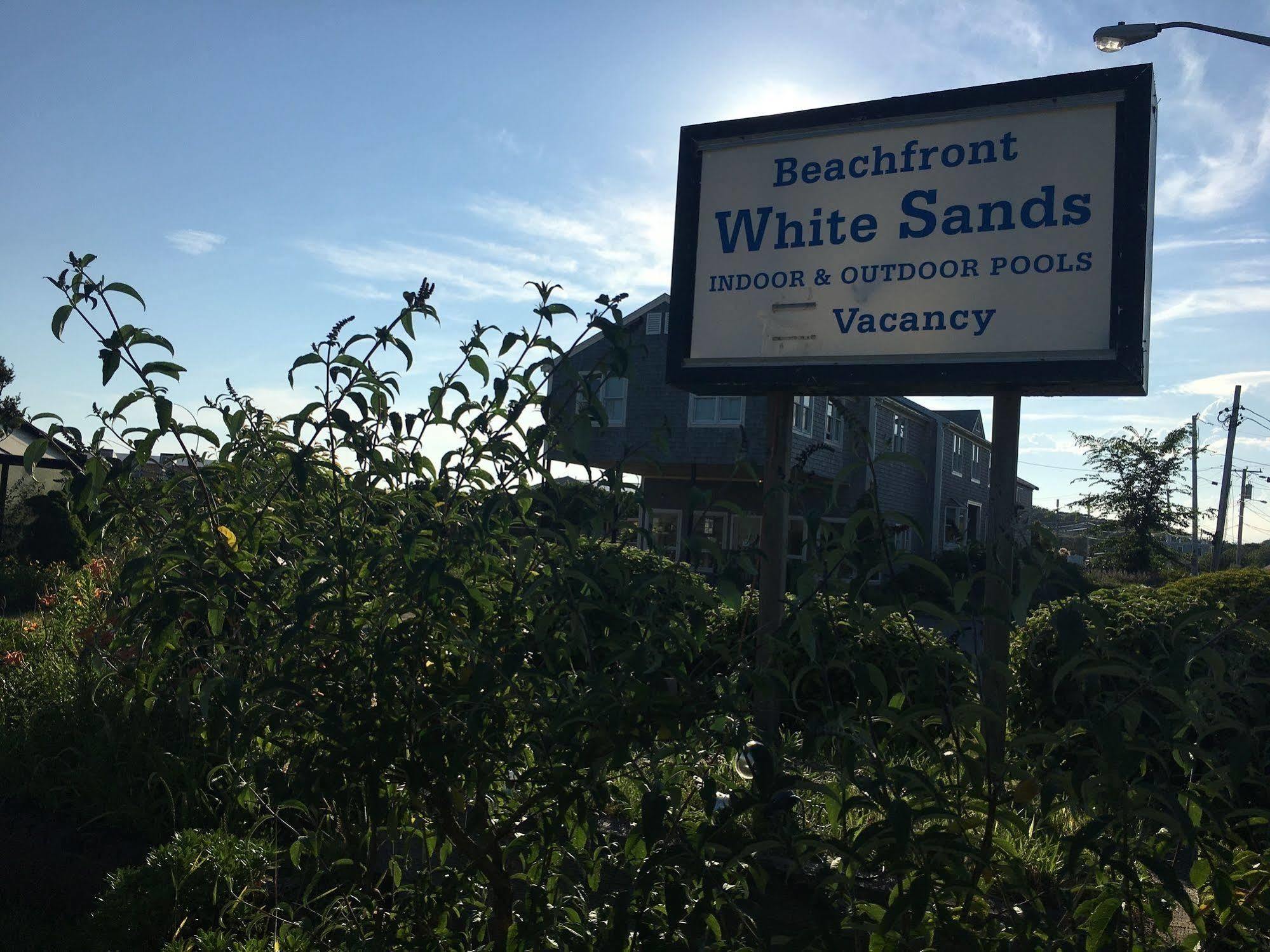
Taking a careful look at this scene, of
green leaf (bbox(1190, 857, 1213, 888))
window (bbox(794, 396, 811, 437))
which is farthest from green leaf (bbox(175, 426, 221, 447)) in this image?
window (bbox(794, 396, 811, 437))

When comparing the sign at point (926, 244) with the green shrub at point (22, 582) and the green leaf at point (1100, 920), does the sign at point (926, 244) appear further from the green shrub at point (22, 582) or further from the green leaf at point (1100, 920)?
the green shrub at point (22, 582)

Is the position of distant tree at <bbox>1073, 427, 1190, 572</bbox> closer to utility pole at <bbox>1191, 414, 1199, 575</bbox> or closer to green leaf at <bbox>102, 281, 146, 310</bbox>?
utility pole at <bbox>1191, 414, 1199, 575</bbox>

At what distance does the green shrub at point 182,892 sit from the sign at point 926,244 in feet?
10.9

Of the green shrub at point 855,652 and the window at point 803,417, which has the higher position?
the window at point 803,417

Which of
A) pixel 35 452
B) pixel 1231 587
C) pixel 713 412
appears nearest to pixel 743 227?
pixel 35 452

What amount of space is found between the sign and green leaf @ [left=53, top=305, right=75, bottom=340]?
3385mm

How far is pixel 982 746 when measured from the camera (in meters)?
2.09

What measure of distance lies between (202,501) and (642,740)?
5.55ft

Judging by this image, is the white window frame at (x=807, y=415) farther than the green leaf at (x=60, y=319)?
Yes

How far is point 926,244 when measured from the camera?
5473 millimetres

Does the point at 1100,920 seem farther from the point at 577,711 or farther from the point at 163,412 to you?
the point at 163,412

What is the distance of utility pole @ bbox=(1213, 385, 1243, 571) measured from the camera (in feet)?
131

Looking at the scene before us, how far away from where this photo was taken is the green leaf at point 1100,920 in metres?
1.97

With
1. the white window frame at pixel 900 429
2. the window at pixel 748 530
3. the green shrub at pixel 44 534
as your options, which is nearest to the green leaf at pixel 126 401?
the window at pixel 748 530
